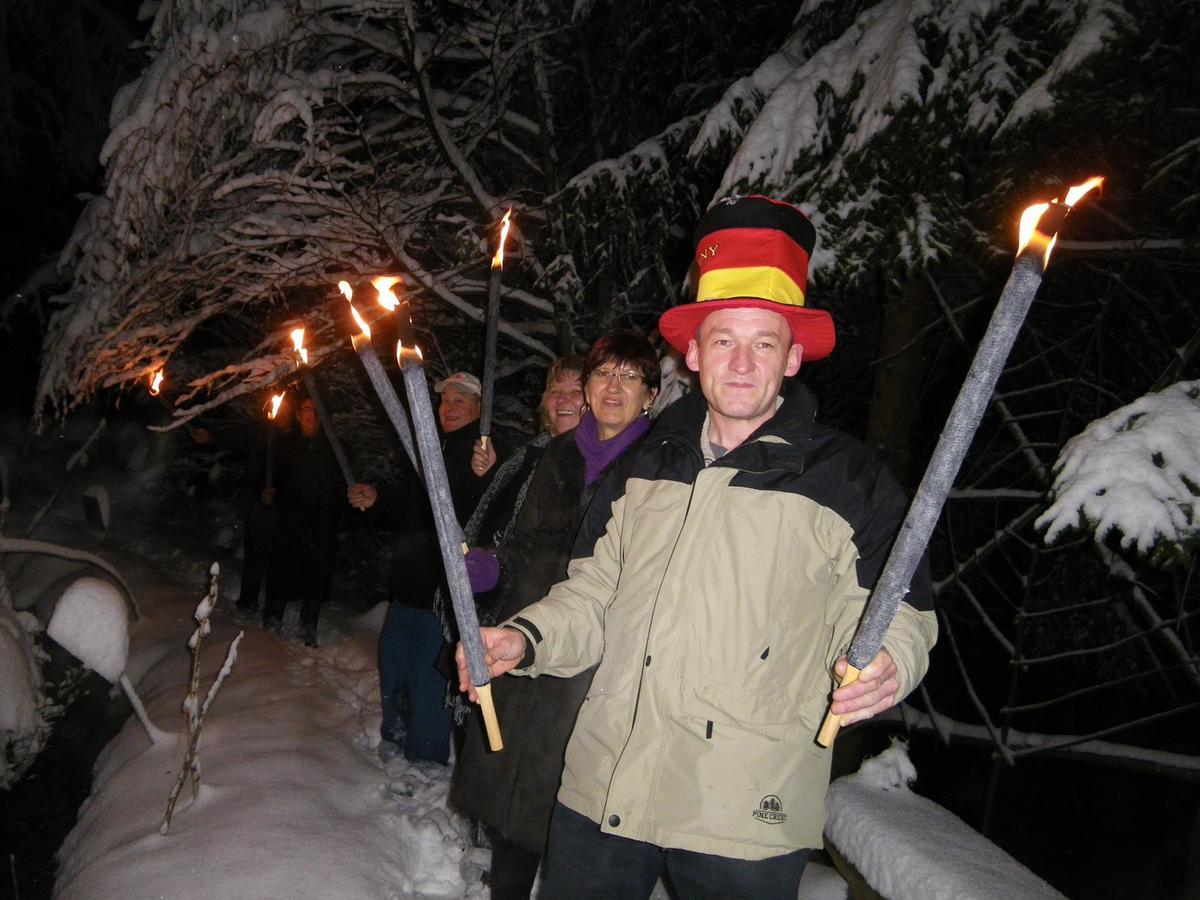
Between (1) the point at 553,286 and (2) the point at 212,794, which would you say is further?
(1) the point at 553,286

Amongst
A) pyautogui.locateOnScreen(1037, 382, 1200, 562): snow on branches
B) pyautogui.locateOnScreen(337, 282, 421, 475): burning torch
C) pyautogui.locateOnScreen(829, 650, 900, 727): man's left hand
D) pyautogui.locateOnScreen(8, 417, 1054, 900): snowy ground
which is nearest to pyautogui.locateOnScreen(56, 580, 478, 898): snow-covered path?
pyautogui.locateOnScreen(8, 417, 1054, 900): snowy ground

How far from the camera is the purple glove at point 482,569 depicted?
238 centimetres

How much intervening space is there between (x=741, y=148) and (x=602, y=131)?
3470 millimetres

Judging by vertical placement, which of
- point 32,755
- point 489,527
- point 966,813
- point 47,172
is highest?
point 47,172

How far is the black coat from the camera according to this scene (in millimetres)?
2314

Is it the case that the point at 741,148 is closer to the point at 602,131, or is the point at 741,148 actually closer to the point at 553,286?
the point at 553,286

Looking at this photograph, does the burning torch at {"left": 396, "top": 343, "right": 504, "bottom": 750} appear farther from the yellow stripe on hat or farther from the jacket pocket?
the yellow stripe on hat

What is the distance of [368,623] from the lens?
739cm

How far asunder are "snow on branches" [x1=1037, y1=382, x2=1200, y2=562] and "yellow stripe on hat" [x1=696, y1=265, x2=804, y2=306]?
1370mm

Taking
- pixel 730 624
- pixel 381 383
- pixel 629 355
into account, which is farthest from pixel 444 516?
pixel 629 355

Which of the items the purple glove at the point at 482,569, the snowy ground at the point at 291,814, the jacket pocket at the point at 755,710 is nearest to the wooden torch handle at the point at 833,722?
the jacket pocket at the point at 755,710

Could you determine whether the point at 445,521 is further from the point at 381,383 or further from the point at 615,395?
the point at 615,395

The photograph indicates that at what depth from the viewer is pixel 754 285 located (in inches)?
65.0

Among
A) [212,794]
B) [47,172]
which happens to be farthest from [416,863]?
[47,172]
